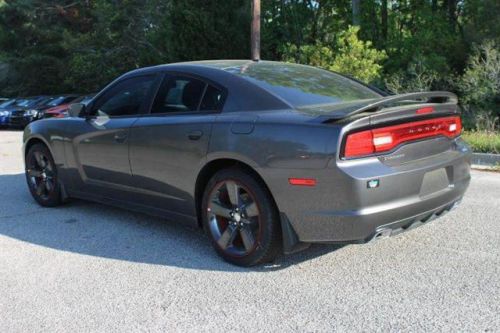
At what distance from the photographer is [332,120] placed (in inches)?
145

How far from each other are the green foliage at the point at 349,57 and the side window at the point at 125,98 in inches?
480

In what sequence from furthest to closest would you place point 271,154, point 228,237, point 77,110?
point 77,110
point 228,237
point 271,154

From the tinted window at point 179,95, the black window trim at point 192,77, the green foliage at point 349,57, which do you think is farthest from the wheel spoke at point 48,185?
the green foliage at point 349,57

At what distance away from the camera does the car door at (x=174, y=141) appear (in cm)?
448

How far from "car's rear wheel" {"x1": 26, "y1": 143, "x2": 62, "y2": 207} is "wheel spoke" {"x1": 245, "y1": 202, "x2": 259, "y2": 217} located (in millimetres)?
2935

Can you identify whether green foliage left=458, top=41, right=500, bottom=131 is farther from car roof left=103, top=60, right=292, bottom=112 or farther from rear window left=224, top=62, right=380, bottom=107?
Answer: car roof left=103, top=60, right=292, bottom=112

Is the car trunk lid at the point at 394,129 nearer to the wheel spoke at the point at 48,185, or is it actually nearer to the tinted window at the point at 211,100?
the tinted window at the point at 211,100

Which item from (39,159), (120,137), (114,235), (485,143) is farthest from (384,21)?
(114,235)

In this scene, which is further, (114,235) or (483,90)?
(483,90)

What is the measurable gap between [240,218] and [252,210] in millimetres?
156

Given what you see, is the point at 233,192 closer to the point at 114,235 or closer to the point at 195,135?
the point at 195,135

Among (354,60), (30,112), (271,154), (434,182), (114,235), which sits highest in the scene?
(271,154)

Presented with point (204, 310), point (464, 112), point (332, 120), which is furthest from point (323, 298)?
point (464, 112)

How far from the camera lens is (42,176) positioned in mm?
6473
